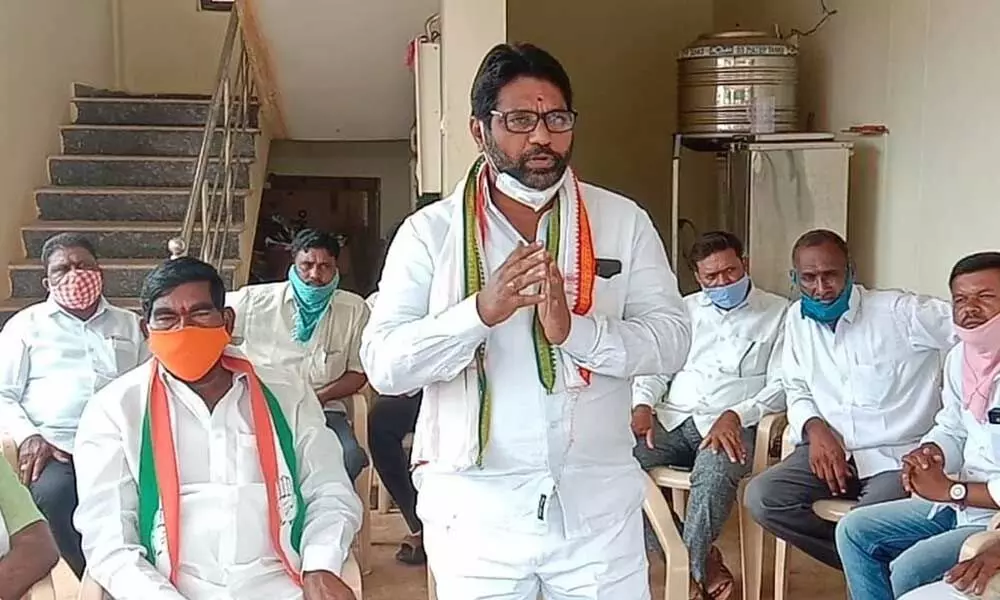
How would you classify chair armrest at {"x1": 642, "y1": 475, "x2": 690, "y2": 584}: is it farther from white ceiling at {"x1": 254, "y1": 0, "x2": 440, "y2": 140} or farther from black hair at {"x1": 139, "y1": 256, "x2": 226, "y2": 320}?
white ceiling at {"x1": 254, "y1": 0, "x2": 440, "y2": 140}

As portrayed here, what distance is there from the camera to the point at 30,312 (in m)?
3.23

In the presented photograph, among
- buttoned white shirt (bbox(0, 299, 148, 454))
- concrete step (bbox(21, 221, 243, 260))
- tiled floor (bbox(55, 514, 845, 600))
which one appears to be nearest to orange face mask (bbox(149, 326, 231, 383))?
buttoned white shirt (bbox(0, 299, 148, 454))

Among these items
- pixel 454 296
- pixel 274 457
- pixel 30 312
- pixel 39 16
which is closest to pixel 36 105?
pixel 39 16

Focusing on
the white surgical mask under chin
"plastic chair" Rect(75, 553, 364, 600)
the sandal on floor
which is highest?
the white surgical mask under chin

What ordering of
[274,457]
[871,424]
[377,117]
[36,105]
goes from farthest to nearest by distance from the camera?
[377,117], [36,105], [871,424], [274,457]

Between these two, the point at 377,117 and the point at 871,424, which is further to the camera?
the point at 377,117

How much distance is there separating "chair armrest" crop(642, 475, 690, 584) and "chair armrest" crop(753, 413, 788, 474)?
25.2 inches

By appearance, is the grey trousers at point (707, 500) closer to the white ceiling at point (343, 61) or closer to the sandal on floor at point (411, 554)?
the sandal on floor at point (411, 554)

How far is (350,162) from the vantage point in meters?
7.43

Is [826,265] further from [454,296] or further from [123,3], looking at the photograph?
[123,3]

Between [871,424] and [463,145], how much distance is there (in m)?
1.65

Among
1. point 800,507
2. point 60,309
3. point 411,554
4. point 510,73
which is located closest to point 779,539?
point 800,507

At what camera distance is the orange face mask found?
208 cm

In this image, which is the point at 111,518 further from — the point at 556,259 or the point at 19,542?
the point at 556,259
